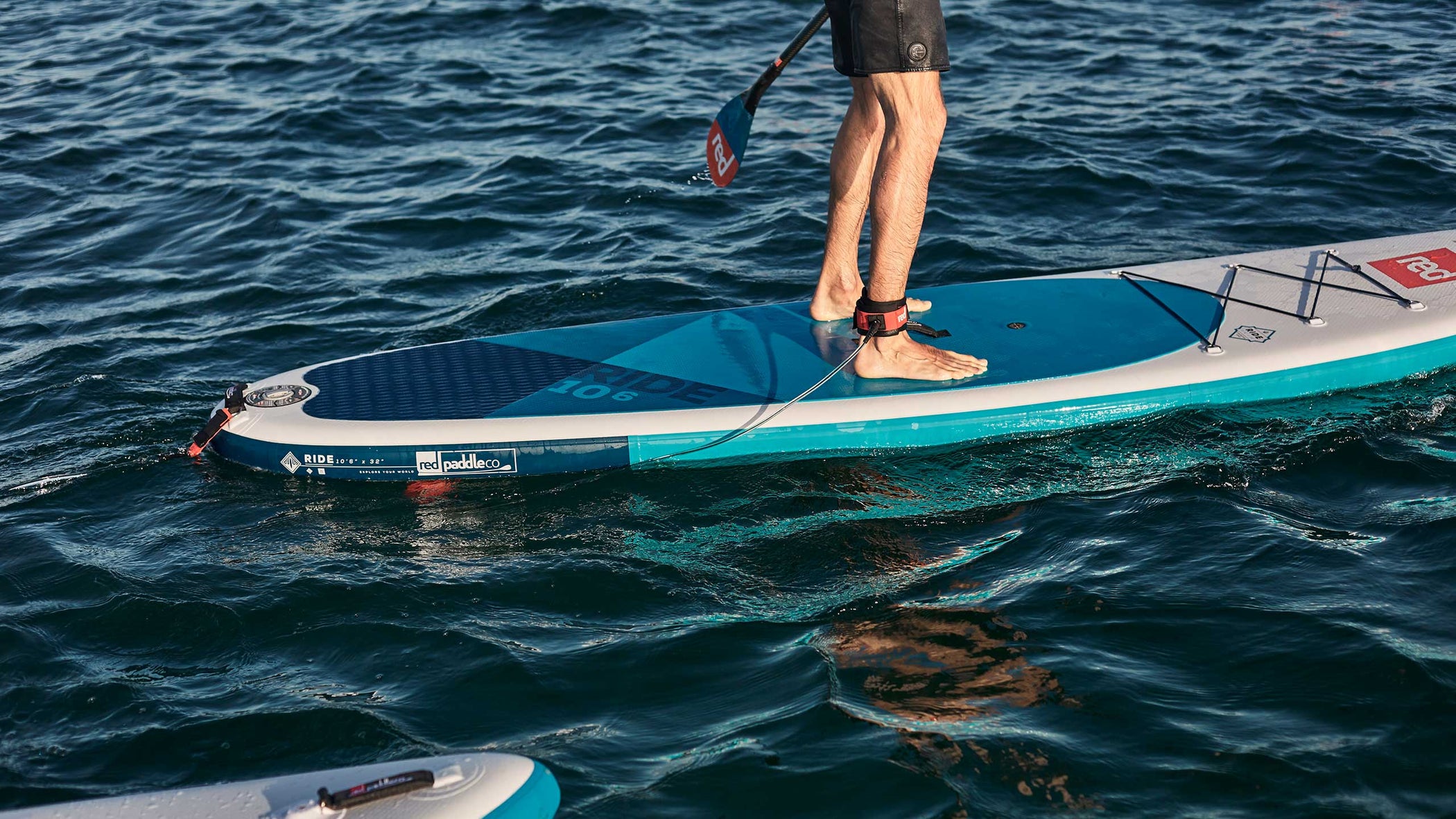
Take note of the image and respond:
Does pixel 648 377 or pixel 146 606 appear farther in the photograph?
pixel 648 377

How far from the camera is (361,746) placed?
2980 mm

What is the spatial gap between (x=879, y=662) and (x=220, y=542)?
208 cm

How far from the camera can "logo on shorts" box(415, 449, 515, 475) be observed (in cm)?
417

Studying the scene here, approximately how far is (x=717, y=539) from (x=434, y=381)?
1.32 meters

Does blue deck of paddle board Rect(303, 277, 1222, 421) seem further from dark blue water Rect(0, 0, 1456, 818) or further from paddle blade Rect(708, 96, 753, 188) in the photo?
paddle blade Rect(708, 96, 753, 188)

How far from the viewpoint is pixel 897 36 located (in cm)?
388

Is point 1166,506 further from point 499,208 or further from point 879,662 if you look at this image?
point 499,208

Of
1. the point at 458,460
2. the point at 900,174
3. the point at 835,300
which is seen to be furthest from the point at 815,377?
the point at 458,460

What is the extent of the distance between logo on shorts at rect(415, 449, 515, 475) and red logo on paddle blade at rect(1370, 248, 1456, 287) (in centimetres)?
338

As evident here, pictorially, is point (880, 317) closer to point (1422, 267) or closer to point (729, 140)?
point (729, 140)

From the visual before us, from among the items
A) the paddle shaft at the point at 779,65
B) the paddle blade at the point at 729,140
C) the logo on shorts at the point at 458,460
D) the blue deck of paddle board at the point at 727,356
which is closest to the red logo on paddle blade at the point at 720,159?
the paddle blade at the point at 729,140

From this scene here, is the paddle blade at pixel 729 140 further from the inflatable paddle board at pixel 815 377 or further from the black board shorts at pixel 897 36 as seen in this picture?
the black board shorts at pixel 897 36

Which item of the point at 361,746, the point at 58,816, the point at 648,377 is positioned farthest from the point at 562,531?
the point at 58,816

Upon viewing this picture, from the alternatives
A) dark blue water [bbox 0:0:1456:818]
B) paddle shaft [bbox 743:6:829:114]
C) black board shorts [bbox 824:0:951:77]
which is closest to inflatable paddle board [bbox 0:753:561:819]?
dark blue water [bbox 0:0:1456:818]
